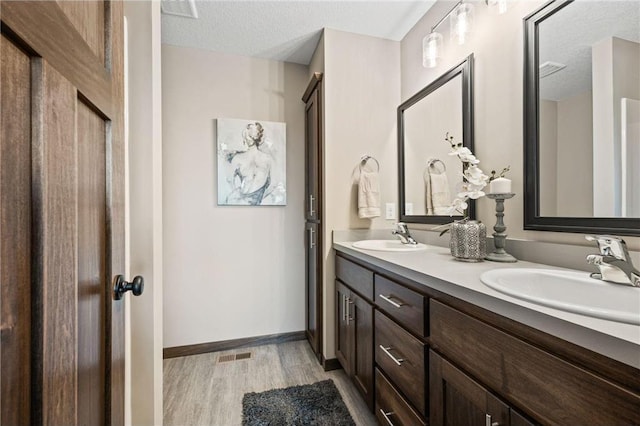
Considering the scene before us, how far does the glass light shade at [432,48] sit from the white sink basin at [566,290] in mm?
1307

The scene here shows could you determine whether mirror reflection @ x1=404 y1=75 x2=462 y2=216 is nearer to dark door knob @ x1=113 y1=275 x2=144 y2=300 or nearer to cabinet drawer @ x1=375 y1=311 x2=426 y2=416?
cabinet drawer @ x1=375 y1=311 x2=426 y2=416

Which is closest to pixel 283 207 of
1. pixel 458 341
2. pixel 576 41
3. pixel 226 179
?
pixel 226 179

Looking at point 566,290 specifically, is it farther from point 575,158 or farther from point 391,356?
point 391,356

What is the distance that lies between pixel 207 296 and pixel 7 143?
212cm

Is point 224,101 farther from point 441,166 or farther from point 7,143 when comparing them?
point 7,143

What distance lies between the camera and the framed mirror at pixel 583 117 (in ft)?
2.85

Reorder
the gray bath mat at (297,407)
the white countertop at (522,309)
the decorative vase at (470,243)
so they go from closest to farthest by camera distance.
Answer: the white countertop at (522,309) → the decorative vase at (470,243) → the gray bath mat at (297,407)

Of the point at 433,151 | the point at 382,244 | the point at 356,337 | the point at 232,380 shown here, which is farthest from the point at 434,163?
the point at 232,380

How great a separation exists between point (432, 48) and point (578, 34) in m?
0.75

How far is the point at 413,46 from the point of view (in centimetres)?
194

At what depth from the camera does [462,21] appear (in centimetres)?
140

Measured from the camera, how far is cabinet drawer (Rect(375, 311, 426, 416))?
0.97 metres

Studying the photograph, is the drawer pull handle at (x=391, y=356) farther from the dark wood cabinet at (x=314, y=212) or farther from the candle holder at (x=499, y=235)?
the dark wood cabinet at (x=314, y=212)

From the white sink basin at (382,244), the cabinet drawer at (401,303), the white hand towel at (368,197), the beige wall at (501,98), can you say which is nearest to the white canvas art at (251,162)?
the white hand towel at (368,197)
